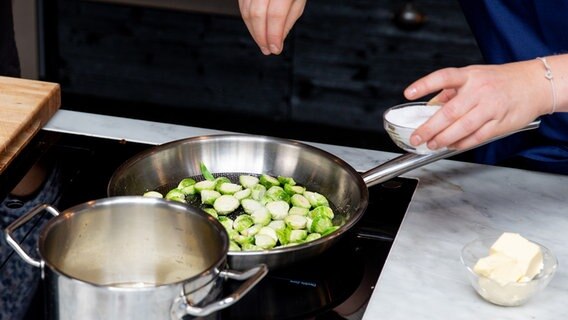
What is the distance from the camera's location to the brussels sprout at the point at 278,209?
1.51m

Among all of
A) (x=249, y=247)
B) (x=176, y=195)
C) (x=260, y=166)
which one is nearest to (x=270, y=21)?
(x=260, y=166)

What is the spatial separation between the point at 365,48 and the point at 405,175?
1795 millimetres

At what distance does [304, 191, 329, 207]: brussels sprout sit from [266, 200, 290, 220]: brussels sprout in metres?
0.05

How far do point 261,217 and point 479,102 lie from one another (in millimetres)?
375

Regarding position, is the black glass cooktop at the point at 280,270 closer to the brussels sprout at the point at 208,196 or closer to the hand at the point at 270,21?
the brussels sprout at the point at 208,196

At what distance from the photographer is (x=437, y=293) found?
4.50 feet

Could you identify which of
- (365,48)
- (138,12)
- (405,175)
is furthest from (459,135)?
(138,12)

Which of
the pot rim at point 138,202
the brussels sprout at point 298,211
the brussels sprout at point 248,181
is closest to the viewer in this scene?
the pot rim at point 138,202

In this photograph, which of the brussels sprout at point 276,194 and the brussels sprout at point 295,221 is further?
the brussels sprout at point 276,194

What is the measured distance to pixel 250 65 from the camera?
143 inches

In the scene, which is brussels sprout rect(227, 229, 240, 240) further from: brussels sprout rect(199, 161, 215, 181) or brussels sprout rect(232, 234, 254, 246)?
brussels sprout rect(199, 161, 215, 181)

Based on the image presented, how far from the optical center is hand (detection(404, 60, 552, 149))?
138cm

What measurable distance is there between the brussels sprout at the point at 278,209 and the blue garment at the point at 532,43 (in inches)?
23.8

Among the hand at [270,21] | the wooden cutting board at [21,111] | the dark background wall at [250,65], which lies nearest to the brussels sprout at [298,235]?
the hand at [270,21]
